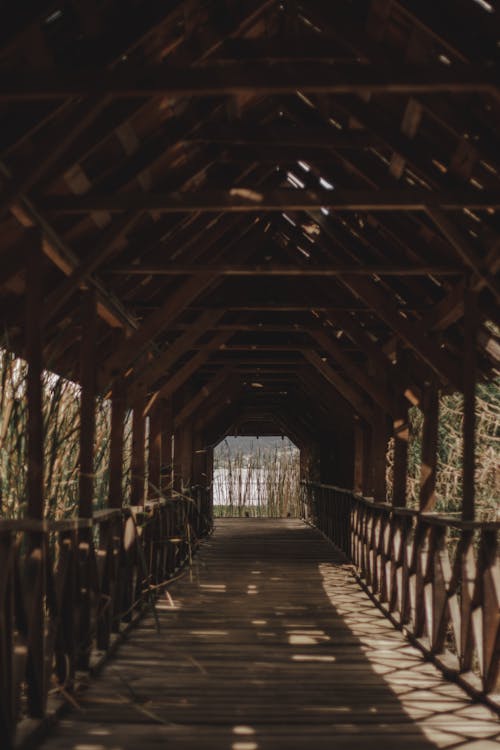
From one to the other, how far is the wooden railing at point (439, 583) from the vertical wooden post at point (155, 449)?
81.6 inches

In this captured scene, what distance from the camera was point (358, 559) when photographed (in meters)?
10.6

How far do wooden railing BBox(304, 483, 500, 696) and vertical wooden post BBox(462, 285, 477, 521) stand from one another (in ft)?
0.44

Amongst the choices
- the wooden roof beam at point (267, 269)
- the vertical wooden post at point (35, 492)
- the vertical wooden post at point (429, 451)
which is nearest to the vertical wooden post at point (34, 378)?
the vertical wooden post at point (35, 492)

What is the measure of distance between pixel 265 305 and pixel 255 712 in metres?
4.17

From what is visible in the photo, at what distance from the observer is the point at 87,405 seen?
214 inches

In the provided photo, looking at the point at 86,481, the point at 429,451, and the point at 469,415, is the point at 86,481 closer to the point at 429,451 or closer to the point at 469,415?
the point at 469,415

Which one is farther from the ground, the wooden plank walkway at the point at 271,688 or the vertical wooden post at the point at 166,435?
the vertical wooden post at the point at 166,435

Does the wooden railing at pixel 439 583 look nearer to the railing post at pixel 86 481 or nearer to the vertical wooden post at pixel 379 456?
the vertical wooden post at pixel 379 456

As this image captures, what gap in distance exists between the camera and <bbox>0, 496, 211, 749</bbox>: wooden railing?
3771 mm

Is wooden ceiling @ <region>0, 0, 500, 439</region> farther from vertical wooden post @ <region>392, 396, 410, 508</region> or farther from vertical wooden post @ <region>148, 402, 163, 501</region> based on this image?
vertical wooden post @ <region>148, 402, 163, 501</region>

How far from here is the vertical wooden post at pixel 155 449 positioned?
9.09 m

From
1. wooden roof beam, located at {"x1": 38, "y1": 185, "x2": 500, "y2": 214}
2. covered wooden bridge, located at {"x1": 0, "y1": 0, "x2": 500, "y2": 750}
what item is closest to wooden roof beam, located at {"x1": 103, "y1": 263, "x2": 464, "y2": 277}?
covered wooden bridge, located at {"x1": 0, "y1": 0, "x2": 500, "y2": 750}

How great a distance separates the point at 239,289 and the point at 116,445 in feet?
9.04

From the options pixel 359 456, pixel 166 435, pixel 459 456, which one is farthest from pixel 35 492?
pixel 459 456
